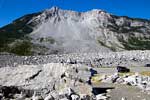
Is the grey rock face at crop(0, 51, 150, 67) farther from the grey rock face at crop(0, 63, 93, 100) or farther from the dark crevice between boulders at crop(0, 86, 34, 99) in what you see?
the dark crevice between boulders at crop(0, 86, 34, 99)

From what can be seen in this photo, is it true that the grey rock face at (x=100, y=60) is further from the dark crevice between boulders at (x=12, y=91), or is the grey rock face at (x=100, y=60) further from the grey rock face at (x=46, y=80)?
the dark crevice between boulders at (x=12, y=91)

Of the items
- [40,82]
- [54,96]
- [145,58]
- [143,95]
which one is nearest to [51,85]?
[40,82]

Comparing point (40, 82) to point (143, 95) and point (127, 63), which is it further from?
point (127, 63)

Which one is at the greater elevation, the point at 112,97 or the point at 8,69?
the point at 8,69

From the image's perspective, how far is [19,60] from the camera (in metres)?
103

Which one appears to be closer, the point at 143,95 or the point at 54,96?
the point at 54,96

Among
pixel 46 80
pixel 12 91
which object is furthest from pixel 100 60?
pixel 12 91

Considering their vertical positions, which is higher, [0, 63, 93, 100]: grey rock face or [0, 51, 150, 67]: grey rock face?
[0, 51, 150, 67]: grey rock face

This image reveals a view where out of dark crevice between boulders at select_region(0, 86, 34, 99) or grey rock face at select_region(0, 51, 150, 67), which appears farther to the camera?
grey rock face at select_region(0, 51, 150, 67)

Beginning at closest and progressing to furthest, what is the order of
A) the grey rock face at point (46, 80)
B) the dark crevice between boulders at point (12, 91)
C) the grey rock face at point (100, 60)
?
the dark crevice between boulders at point (12, 91) → the grey rock face at point (46, 80) → the grey rock face at point (100, 60)

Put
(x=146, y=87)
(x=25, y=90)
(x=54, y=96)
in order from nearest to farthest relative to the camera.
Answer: (x=54, y=96), (x=25, y=90), (x=146, y=87)

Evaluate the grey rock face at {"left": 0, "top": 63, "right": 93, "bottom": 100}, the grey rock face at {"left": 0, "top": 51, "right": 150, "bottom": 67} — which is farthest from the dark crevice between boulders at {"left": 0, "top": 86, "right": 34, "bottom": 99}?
the grey rock face at {"left": 0, "top": 51, "right": 150, "bottom": 67}

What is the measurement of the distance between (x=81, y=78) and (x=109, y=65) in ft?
244

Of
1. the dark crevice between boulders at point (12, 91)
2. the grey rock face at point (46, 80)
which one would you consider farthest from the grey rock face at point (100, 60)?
the dark crevice between boulders at point (12, 91)
